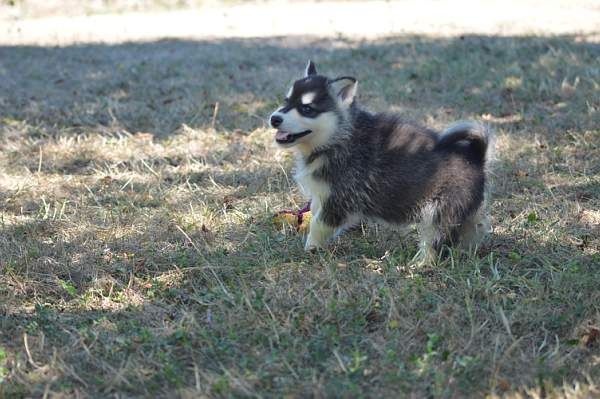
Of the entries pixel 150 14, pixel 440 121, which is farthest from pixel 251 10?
pixel 440 121

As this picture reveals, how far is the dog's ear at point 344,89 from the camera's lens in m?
5.26

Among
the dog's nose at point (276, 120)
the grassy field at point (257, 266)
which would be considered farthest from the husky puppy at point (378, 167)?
the grassy field at point (257, 266)

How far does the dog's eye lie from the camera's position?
205 inches

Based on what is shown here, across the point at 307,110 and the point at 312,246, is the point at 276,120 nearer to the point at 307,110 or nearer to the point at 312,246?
the point at 307,110

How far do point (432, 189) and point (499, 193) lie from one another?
151 centimetres

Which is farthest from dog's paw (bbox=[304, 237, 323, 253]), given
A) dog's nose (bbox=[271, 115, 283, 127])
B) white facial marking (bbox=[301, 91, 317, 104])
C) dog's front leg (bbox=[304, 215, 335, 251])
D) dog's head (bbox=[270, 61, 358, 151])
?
white facial marking (bbox=[301, 91, 317, 104])

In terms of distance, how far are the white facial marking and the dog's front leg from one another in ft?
2.62

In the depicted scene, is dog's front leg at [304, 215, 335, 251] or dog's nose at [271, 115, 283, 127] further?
dog's front leg at [304, 215, 335, 251]

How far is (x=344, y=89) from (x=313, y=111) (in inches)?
11.1

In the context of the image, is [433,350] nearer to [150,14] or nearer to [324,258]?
[324,258]

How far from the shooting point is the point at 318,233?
5.25 m

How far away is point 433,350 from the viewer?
12.9 feet

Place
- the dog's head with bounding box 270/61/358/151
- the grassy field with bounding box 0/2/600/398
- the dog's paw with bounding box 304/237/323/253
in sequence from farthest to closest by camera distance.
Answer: the dog's paw with bounding box 304/237/323/253 < the dog's head with bounding box 270/61/358/151 < the grassy field with bounding box 0/2/600/398

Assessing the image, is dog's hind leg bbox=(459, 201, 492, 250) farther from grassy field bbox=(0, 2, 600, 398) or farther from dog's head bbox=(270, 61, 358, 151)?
dog's head bbox=(270, 61, 358, 151)
